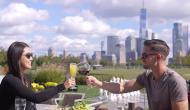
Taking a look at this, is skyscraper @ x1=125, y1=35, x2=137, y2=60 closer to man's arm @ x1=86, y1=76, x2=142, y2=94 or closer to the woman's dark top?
man's arm @ x1=86, y1=76, x2=142, y2=94

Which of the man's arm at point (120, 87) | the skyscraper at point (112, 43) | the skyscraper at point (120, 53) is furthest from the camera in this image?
the skyscraper at point (112, 43)

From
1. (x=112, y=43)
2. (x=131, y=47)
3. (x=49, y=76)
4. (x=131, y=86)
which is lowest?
(x=49, y=76)

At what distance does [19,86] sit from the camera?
4121 mm

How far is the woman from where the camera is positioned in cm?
412

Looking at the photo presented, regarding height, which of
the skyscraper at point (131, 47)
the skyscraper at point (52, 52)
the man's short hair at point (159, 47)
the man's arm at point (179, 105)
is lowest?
the man's arm at point (179, 105)

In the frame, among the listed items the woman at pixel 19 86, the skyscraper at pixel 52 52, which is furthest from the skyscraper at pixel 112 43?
the woman at pixel 19 86

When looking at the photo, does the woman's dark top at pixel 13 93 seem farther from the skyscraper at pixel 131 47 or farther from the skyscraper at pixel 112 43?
the skyscraper at pixel 112 43

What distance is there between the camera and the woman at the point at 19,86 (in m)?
4.12

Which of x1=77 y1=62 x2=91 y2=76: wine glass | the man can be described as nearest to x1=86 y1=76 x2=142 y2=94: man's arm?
x1=77 y1=62 x2=91 y2=76: wine glass

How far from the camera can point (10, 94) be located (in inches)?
163

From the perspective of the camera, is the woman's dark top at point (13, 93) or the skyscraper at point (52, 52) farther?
the skyscraper at point (52, 52)

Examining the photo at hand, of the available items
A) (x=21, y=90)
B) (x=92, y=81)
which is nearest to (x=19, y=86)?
(x=21, y=90)

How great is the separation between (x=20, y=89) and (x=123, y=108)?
806 centimetres

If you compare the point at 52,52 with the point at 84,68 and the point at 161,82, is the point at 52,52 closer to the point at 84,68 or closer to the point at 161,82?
the point at 84,68
